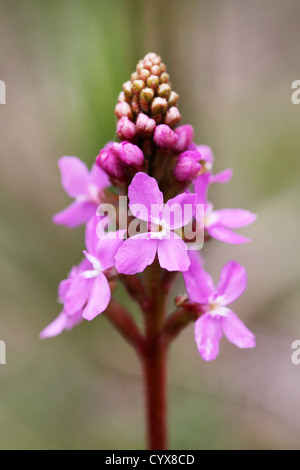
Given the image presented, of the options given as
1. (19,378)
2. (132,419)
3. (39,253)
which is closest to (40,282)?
(39,253)

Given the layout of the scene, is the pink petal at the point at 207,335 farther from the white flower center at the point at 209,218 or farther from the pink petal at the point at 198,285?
the white flower center at the point at 209,218

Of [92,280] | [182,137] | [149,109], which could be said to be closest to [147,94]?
[149,109]

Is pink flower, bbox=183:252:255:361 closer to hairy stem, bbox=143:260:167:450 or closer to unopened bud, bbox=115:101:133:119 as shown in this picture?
hairy stem, bbox=143:260:167:450

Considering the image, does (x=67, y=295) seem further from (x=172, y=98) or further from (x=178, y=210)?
(x=172, y=98)

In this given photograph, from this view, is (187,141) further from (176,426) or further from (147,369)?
(176,426)

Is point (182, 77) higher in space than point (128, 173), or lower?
higher

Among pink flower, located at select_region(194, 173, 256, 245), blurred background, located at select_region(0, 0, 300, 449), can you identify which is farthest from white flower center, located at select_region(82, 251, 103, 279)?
blurred background, located at select_region(0, 0, 300, 449)
